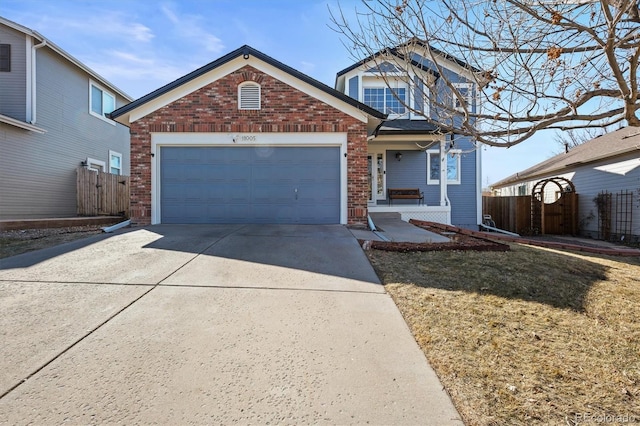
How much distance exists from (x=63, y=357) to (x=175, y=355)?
878 millimetres

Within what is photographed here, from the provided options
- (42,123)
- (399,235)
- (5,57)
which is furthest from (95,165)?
(399,235)

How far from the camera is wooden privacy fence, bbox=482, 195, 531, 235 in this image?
15.9 meters

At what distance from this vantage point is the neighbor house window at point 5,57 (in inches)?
464

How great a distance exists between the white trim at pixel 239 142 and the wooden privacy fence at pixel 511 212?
10763 millimetres

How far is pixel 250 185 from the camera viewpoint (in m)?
9.87

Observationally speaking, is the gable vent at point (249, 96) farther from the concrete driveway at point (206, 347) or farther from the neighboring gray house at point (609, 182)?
the neighboring gray house at point (609, 182)

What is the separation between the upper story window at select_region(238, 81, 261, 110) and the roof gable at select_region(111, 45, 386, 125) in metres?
0.55

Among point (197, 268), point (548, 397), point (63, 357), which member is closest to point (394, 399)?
point (548, 397)

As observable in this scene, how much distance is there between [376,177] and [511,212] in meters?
7.61

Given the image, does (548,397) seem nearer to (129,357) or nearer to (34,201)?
(129,357)

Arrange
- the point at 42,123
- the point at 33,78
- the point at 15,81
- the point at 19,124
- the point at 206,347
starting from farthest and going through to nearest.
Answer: the point at 42,123 < the point at 33,78 < the point at 15,81 < the point at 19,124 < the point at 206,347

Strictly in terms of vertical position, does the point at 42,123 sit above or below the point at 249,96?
below

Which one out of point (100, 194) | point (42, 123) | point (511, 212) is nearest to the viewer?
point (42, 123)

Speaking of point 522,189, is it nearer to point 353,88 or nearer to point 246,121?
point 353,88
